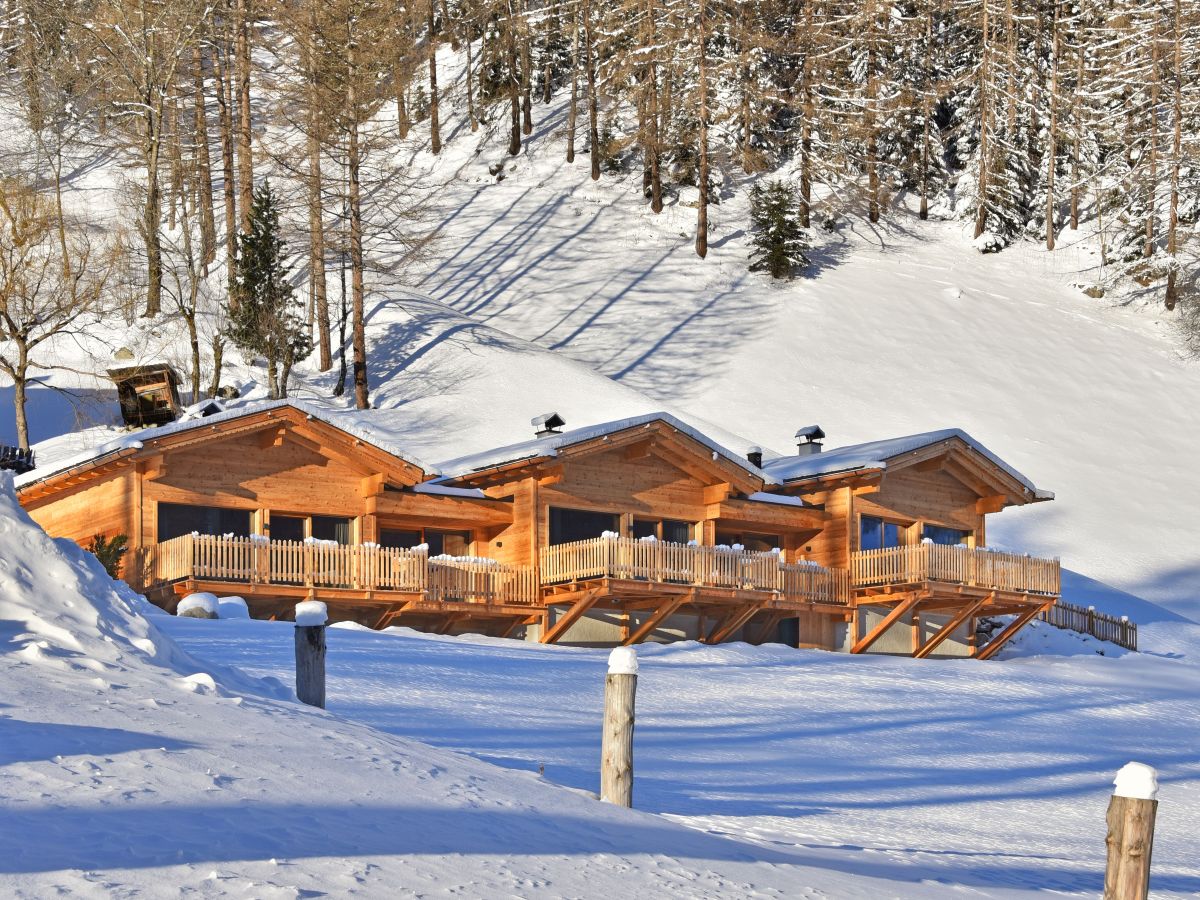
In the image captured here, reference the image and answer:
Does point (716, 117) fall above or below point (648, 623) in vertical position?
above

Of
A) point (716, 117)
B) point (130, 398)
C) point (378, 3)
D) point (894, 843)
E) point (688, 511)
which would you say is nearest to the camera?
point (894, 843)

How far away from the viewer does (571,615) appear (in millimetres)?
28203

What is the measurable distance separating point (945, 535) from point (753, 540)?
16.2 ft

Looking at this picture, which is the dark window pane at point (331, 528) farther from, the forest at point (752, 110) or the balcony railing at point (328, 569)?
the forest at point (752, 110)

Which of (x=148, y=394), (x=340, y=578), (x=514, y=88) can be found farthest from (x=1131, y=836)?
(x=514, y=88)

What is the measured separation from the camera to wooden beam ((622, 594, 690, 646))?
28.5 m

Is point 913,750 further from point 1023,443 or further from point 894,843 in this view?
point 1023,443

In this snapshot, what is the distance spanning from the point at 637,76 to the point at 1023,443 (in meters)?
30.4

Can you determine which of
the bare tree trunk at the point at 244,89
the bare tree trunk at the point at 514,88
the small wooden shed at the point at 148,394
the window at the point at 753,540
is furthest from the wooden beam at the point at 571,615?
the bare tree trunk at the point at 514,88

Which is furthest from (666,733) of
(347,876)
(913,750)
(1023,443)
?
(1023,443)

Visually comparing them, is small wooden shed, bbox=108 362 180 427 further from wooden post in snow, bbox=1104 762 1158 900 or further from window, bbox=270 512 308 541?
wooden post in snow, bbox=1104 762 1158 900

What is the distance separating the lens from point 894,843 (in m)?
12.3

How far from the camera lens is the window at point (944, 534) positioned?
1372 inches

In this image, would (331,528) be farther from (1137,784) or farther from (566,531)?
(1137,784)
